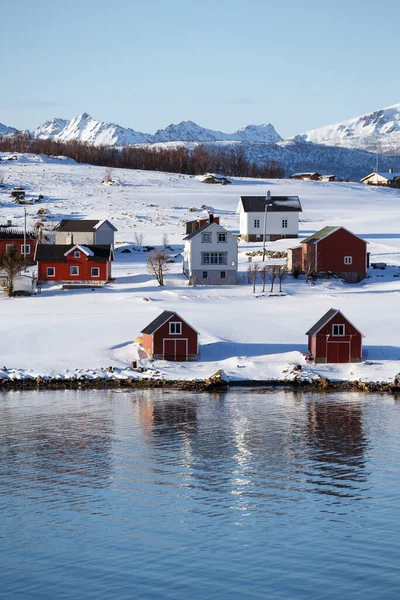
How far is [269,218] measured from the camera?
84.6 m

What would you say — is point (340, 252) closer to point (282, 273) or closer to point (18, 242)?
point (282, 273)

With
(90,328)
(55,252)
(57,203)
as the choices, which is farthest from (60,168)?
(90,328)

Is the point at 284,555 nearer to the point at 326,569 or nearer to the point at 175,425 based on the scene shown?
the point at 326,569

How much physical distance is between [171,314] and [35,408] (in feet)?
30.6

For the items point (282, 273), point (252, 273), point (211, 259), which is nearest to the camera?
point (282, 273)

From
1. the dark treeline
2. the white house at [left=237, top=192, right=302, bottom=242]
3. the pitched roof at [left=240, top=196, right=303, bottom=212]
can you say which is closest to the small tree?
the white house at [left=237, top=192, right=302, bottom=242]

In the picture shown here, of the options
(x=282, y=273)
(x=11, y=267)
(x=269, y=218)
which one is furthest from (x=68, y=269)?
(x=269, y=218)

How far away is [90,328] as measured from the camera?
50.1m

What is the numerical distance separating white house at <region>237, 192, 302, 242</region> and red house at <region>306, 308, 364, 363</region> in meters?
39.3

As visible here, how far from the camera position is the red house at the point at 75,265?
216 feet

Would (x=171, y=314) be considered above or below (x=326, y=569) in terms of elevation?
above

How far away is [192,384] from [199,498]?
16.1 metres

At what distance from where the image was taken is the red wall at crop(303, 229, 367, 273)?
223 feet

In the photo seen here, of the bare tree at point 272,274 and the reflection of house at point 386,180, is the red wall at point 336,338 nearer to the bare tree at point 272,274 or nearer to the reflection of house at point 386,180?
the bare tree at point 272,274
